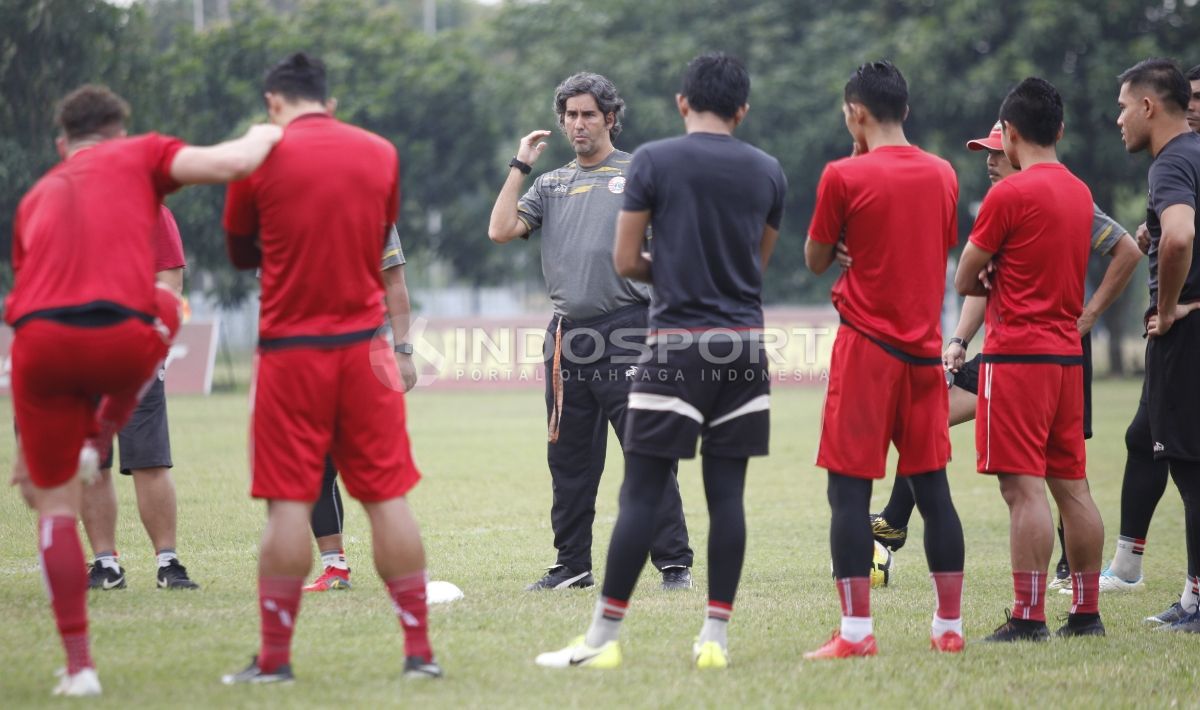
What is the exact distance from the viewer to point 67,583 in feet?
16.5

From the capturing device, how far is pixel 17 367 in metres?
5.07

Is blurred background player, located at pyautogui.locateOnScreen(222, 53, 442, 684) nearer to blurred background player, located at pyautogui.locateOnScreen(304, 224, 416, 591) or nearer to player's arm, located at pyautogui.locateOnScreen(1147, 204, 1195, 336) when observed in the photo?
blurred background player, located at pyautogui.locateOnScreen(304, 224, 416, 591)

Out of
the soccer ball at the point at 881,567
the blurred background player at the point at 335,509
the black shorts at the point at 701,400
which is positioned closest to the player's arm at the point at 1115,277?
the soccer ball at the point at 881,567

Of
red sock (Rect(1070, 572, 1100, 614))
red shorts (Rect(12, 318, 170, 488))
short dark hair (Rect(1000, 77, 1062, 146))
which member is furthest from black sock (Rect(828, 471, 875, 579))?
red shorts (Rect(12, 318, 170, 488))

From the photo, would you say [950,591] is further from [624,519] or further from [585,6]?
[585,6]

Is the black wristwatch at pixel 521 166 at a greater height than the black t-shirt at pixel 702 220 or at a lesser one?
greater

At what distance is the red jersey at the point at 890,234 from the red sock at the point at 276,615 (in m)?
2.47

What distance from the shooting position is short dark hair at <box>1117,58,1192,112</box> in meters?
6.65

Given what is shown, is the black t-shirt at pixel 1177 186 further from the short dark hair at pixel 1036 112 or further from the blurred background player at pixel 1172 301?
the short dark hair at pixel 1036 112

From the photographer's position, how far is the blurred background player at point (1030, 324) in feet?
20.1


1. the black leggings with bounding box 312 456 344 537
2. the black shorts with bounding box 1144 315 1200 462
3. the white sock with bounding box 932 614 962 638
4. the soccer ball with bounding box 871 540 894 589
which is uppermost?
the black shorts with bounding box 1144 315 1200 462

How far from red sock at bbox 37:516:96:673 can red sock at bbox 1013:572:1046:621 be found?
3.87 m

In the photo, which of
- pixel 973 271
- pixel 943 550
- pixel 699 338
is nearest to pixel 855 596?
pixel 943 550

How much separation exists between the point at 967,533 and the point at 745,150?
582cm
